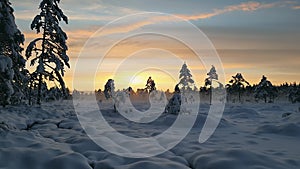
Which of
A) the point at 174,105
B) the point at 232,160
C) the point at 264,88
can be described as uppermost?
the point at 264,88

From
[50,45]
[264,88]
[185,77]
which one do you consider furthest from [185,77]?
[50,45]

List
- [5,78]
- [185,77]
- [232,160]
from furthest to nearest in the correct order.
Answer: [185,77] → [5,78] → [232,160]

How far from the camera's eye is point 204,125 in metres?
17.8

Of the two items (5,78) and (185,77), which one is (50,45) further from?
(185,77)

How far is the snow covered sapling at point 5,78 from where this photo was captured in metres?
10.6

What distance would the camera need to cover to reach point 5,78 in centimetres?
1127

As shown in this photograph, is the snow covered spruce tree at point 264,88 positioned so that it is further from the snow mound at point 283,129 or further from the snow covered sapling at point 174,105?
A: the snow mound at point 283,129

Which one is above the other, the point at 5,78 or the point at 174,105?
the point at 5,78

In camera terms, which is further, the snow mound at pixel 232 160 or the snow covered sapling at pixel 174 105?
the snow covered sapling at pixel 174 105

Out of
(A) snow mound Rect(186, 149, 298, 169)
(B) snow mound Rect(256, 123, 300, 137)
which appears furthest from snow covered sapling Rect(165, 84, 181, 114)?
(A) snow mound Rect(186, 149, 298, 169)

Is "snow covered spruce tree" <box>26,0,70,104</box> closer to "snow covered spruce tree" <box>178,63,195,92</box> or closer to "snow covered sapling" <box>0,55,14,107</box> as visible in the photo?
"snow covered sapling" <box>0,55,14,107</box>

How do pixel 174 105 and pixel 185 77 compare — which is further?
pixel 185 77

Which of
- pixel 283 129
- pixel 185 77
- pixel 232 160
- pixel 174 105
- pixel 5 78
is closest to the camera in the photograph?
pixel 232 160

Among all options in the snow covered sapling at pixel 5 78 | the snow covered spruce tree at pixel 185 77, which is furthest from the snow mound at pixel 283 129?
the snow covered spruce tree at pixel 185 77
